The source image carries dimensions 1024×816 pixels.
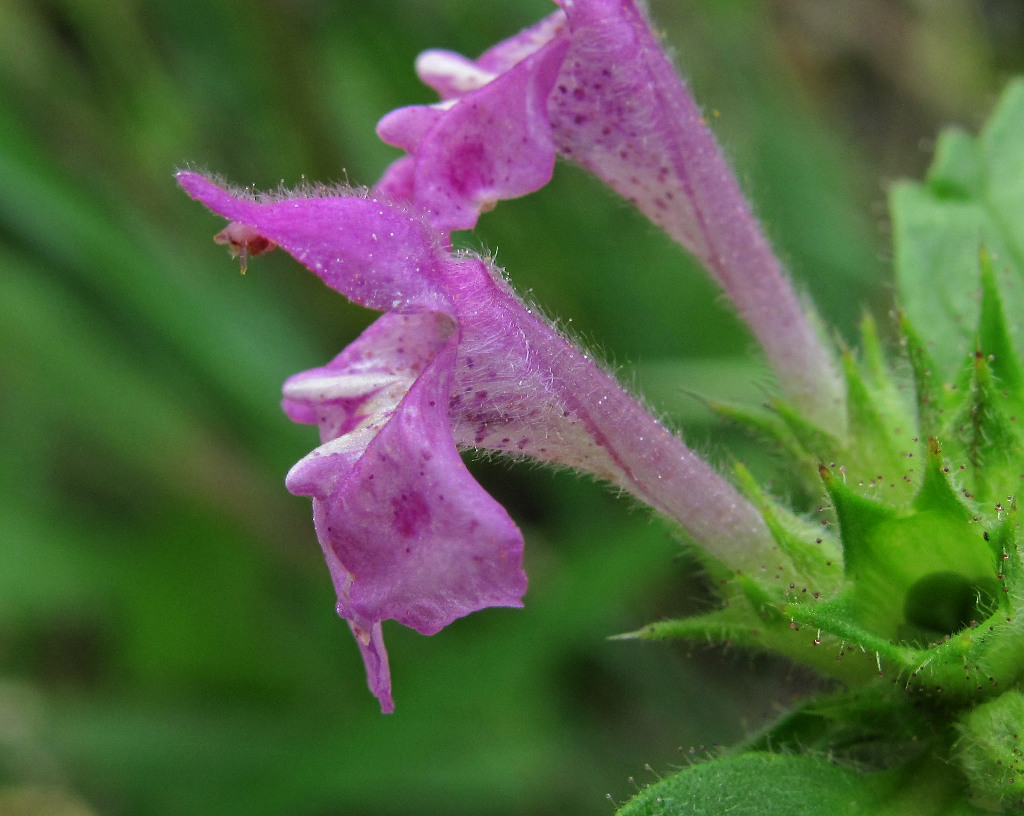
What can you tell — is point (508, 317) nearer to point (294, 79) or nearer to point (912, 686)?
point (912, 686)

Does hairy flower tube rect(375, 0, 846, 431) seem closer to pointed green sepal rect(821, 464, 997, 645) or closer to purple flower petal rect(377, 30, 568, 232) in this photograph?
purple flower petal rect(377, 30, 568, 232)

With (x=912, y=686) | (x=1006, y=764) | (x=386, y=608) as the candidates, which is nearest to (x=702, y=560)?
(x=912, y=686)

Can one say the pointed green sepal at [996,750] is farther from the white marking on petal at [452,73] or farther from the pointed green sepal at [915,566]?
the white marking on petal at [452,73]

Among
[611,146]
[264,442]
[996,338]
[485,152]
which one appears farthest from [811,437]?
[264,442]

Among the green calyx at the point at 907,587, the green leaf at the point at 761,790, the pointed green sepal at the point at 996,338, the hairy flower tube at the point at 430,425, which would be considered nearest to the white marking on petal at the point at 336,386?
the hairy flower tube at the point at 430,425

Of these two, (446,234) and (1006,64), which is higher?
(446,234)

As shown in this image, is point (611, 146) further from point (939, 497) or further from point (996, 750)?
point (996, 750)
